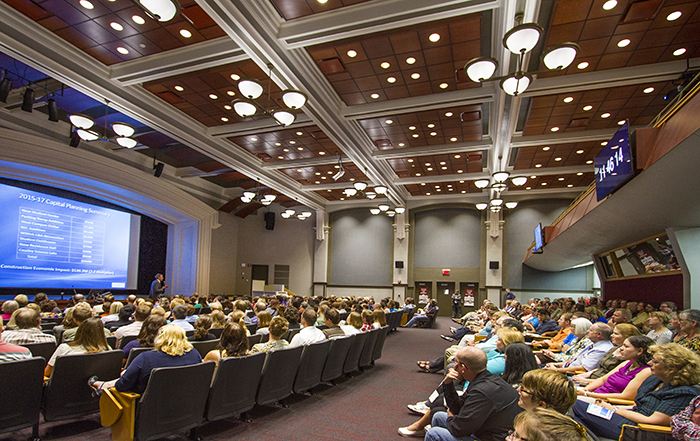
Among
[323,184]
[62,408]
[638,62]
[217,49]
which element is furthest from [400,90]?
[323,184]

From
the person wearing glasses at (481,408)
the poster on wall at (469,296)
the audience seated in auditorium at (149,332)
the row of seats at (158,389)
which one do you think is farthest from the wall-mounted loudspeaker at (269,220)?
the person wearing glasses at (481,408)

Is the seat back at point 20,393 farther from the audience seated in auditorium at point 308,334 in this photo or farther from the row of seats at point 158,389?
the audience seated in auditorium at point 308,334

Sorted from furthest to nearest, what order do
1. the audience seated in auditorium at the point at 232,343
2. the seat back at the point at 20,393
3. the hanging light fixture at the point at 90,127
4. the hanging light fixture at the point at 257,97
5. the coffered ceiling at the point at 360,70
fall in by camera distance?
the hanging light fixture at the point at 90,127 < the hanging light fixture at the point at 257,97 < the coffered ceiling at the point at 360,70 < the audience seated in auditorium at the point at 232,343 < the seat back at the point at 20,393

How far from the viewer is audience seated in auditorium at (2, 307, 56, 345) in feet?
12.8

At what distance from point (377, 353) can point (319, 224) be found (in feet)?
47.7

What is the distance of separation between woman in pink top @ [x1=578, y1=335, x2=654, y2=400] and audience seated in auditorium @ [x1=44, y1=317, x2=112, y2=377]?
13.9 feet

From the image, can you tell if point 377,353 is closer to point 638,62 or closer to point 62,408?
point 62,408

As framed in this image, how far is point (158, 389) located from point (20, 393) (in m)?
0.96

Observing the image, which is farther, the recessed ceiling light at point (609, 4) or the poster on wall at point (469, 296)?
the poster on wall at point (469, 296)

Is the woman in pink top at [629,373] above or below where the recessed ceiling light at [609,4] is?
below

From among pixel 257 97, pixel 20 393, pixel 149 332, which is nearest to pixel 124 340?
pixel 149 332

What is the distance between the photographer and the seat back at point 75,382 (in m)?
3.15

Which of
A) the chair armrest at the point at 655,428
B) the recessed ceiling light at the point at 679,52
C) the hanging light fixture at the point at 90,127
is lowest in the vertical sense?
the chair armrest at the point at 655,428

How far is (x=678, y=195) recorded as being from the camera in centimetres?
589
